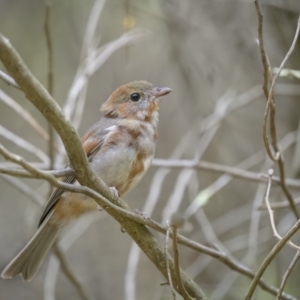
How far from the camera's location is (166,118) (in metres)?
5.96

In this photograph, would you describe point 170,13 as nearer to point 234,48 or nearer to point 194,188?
point 234,48

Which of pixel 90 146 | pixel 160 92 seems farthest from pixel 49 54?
pixel 160 92

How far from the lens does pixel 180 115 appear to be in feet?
19.9

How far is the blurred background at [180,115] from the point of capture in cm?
439

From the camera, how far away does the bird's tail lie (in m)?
3.29

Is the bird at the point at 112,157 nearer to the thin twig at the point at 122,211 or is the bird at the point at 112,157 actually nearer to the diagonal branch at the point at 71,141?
the diagonal branch at the point at 71,141

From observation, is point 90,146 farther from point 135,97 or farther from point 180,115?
Answer: point 180,115

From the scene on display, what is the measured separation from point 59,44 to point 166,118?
1395 mm

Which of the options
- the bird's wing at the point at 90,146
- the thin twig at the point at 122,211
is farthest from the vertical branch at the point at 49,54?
the thin twig at the point at 122,211

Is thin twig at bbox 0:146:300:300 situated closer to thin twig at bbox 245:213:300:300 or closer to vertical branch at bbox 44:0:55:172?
thin twig at bbox 245:213:300:300

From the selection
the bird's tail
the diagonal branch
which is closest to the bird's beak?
the bird's tail

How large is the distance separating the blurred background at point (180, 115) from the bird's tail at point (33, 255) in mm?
538

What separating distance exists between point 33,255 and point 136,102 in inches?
46.3

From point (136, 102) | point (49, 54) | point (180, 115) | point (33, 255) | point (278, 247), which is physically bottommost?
point (33, 255)
